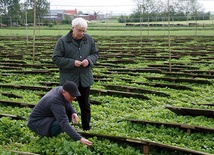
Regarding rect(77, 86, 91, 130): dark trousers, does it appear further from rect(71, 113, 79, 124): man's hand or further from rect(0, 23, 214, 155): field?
rect(71, 113, 79, 124): man's hand

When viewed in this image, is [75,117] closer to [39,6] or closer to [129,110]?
[129,110]

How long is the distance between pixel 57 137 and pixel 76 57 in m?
1.64

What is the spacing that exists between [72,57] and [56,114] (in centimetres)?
164

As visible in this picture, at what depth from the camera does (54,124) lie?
6.90m

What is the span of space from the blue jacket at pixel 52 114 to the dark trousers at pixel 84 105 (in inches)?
37.0

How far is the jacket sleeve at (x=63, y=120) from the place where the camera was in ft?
21.3

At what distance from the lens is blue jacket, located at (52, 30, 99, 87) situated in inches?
310

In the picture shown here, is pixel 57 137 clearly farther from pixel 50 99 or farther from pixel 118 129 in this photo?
pixel 118 129

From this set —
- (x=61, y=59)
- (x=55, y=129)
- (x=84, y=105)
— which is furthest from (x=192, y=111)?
(x=55, y=129)

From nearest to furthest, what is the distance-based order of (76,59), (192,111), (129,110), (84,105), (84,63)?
1. (84,63)
2. (76,59)
3. (84,105)
4. (192,111)
5. (129,110)

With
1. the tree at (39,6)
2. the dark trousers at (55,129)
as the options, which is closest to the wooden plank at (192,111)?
the dark trousers at (55,129)

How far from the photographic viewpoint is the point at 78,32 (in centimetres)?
761

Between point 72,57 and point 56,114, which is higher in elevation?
point 72,57

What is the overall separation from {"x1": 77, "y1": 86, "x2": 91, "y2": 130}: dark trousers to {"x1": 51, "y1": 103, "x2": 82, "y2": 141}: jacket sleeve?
55.8 inches
